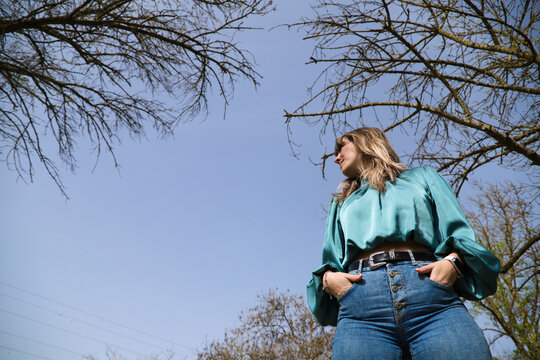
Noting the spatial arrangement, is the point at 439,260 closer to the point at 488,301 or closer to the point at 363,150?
the point at 363,150

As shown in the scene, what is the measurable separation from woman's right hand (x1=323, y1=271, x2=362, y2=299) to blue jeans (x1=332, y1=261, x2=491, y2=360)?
4 centimetres

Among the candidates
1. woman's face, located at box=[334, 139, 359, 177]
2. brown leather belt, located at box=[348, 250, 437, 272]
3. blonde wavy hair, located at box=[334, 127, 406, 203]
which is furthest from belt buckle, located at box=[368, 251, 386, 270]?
woman's face, located at box=[334, 139, 359, 177]

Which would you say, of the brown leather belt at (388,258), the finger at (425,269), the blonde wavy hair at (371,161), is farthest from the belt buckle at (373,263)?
the blonde wavy hair at (371,161)

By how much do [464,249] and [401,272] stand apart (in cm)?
22

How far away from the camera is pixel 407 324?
4.32 ft

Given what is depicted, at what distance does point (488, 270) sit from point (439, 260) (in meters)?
0.15

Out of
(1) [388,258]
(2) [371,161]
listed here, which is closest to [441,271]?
(1) [388,258]

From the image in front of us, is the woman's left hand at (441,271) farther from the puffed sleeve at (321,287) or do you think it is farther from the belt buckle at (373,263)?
the puffed sleeve at (321,287)

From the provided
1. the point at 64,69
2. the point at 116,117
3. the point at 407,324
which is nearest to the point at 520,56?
the point at 407,324

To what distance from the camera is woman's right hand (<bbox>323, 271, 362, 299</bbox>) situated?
1.46 meters

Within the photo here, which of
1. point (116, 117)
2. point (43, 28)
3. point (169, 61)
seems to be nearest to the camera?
point (43, 28)

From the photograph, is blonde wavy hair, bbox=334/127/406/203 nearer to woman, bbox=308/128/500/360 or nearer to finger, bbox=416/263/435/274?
woman, bbox=308/128/500/360

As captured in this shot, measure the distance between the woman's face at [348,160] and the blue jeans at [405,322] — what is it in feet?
1.90

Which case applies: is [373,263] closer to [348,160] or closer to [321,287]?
[321,287]
